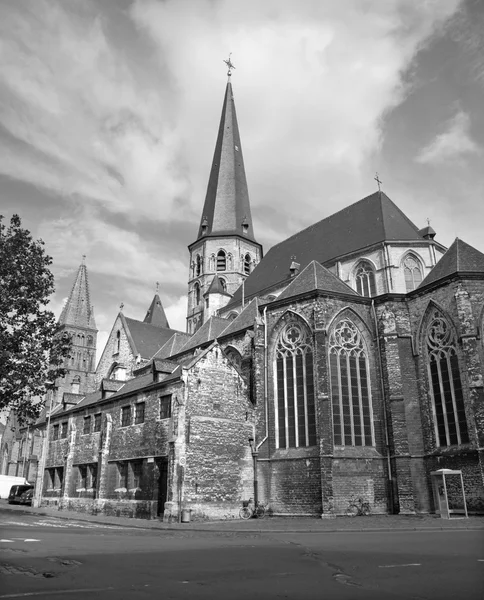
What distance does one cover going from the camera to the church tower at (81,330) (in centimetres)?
8650

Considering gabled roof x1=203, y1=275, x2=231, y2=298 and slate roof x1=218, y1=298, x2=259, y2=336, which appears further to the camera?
gabled roof x1=203, y1=275, x2=231, y2=298

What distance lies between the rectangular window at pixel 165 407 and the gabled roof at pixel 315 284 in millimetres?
7139

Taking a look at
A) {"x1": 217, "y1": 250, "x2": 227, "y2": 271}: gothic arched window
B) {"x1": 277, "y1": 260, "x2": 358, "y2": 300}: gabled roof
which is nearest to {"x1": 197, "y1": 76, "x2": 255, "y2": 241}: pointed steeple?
{"x1": 217, "y1": 250, "x2": 227, "y2": 271}: gothic arched window

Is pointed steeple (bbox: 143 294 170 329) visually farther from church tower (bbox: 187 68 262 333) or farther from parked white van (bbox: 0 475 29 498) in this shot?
parked white van (bbox: 0 475 29 498)

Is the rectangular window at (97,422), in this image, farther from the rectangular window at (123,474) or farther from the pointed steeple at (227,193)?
the pointed steeple at (227,193)

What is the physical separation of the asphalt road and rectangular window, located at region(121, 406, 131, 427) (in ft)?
46.6

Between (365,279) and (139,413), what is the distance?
14292 millimetres

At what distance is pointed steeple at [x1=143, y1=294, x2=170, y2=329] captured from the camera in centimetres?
5678

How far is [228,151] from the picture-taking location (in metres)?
50.3

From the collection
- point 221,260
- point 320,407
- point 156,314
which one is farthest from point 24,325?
point 156,314

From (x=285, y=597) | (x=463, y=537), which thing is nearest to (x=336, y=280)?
(x=463, y=537)

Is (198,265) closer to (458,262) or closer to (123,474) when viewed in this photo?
(123,474)

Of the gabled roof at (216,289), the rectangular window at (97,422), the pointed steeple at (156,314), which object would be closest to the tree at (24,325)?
the rectangular window at (97,422)

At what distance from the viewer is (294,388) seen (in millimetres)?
23422
